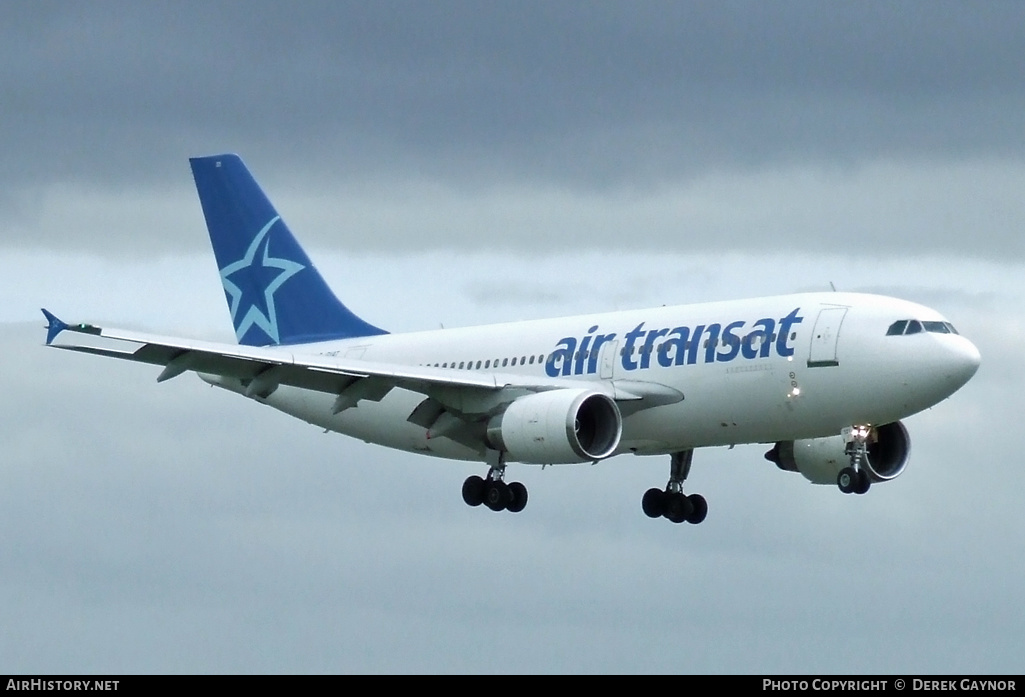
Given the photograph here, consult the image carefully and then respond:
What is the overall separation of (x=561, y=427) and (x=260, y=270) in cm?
2041

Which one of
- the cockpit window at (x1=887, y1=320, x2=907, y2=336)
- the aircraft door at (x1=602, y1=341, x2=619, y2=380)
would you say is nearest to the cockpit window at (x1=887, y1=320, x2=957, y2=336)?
the cockpit window at (x1=887, y1=320, x2=907, y2=336)

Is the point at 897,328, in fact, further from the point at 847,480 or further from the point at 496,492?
the point at 496,492

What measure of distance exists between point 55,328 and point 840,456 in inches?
899

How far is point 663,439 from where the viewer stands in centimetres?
5669

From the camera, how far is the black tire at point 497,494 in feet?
194

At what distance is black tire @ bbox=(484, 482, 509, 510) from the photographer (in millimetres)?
59000

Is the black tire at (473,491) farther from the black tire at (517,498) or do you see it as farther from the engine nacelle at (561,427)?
the engine nacelle at (561,427)

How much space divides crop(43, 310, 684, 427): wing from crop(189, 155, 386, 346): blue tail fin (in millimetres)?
10439

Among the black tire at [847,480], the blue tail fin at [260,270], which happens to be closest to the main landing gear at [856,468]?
the black tire at [847,480]

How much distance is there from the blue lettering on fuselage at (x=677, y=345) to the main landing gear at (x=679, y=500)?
5354 mm

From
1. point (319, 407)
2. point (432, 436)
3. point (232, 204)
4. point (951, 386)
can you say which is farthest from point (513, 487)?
point (232, 204)

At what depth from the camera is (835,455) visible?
59781mm

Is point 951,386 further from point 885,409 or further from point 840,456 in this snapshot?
point 840,456

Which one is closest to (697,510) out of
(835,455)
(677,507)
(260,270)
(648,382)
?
(677,507)
